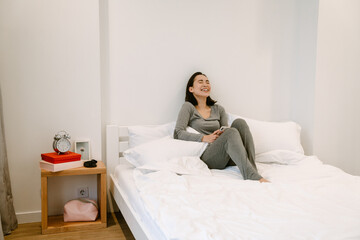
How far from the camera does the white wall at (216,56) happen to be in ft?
8.75

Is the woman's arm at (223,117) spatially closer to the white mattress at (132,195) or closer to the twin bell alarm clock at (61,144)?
the white mattress at (132,195)


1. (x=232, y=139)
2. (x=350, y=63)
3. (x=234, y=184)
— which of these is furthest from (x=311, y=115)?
(x=234, y=184)

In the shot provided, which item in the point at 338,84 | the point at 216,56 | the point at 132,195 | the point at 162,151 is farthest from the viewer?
the point at 338,84

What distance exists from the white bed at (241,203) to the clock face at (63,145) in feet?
1.33

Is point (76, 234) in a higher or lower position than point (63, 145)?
lower

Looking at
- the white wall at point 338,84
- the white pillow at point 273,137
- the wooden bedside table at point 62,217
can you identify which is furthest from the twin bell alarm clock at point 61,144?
the white wall at point 338,84

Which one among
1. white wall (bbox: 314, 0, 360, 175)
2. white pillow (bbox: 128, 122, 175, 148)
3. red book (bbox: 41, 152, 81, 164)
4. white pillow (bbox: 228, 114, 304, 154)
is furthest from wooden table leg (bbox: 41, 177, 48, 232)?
white wall (bbox: 314, 0, 360, 175)

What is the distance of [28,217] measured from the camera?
7.85 feet

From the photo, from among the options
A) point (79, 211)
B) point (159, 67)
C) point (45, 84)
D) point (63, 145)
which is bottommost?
point (79, 211)

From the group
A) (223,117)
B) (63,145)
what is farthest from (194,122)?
(63,145)

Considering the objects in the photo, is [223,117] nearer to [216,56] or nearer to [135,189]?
[216,56]

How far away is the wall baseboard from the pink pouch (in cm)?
27

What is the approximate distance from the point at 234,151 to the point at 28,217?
62.0 inches

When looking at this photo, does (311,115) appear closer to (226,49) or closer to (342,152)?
(342,152)
